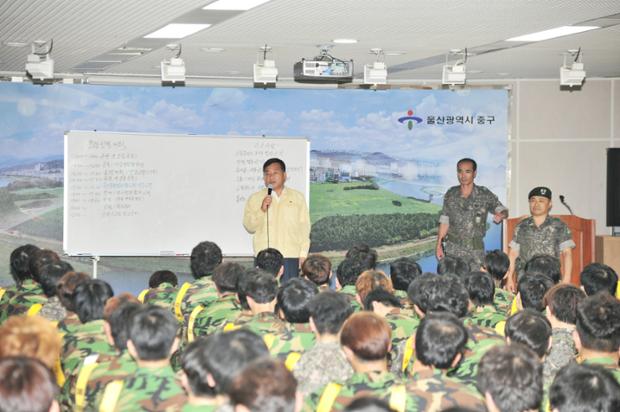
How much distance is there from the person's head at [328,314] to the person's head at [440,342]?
59 centimetres

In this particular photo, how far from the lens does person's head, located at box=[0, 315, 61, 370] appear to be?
341cm

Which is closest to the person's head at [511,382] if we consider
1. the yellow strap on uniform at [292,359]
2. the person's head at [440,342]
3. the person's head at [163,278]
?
the person's head at [440,342]

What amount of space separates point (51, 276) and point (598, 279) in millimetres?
3571

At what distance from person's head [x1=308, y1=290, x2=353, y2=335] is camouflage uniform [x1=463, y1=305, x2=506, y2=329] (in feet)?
3.50

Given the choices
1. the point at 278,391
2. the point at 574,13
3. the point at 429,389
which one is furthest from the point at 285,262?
the point at 278,391

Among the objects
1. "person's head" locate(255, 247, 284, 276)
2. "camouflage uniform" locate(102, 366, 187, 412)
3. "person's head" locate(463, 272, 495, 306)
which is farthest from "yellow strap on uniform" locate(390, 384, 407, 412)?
"person's head" locate(255, 247, 284, 276)

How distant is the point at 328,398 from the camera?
3.46m

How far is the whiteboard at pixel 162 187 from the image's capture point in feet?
32.2

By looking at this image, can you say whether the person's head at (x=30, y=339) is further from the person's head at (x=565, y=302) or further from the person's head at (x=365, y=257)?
the person's head at (x=365, y=257)

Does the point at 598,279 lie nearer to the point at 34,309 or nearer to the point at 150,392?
the point at 34,309

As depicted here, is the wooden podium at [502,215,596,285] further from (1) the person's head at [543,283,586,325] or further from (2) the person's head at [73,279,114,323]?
(2) the person's head at [73,279,114,323]

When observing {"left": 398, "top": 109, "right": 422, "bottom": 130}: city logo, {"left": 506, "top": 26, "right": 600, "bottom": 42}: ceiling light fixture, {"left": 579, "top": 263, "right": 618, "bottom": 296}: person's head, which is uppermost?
{"left": 506, "top": 26, "right": 600, "bottom": 42}: ceiling light fixture

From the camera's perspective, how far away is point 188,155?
10117 millimetres

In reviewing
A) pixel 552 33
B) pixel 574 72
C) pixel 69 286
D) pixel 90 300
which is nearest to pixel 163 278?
pixel 69 286
